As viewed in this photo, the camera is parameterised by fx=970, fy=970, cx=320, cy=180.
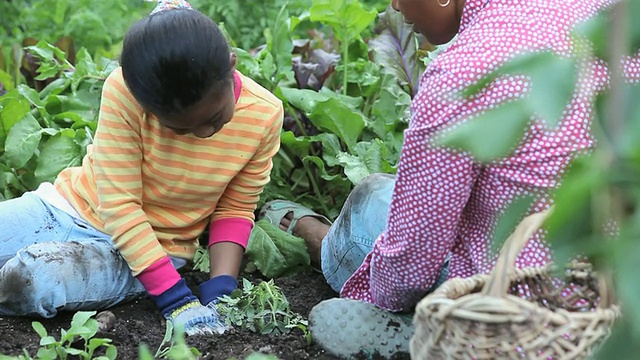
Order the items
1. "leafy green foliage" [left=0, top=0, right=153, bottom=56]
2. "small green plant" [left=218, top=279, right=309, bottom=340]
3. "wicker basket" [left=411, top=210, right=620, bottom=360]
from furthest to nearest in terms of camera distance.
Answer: "leafy green foliage" [left=0, top=0, right=153, bottom=56], "small green plant" [left=218, top=279, right=309, bottom=340], "wicker basket" [left=411, top=210, right=620, bottom=360]

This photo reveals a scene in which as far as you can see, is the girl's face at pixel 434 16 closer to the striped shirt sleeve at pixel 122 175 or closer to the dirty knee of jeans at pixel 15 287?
the striped shirt sleeve at pixel 122 175

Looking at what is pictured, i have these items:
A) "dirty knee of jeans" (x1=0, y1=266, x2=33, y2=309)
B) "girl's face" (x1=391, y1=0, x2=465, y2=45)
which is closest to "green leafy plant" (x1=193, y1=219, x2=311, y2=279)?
"dirty knee of jeans" (x1=0, y1=266, x2=33, y2=309)

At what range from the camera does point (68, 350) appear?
2.10m

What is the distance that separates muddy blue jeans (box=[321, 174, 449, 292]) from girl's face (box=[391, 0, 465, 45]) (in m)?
0.58

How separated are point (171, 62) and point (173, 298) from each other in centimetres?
66

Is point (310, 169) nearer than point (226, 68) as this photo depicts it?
No

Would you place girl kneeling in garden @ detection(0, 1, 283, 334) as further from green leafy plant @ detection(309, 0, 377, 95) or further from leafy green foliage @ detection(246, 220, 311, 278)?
green leafy plant @ detection(309, 0, 377, 95)

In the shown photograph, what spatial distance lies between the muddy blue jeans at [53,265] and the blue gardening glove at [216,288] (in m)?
0.19

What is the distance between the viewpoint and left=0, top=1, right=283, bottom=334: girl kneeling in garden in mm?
2330

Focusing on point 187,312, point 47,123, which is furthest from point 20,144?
point 187,312

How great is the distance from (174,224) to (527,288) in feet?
3.94

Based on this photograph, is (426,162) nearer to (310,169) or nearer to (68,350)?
(68,350)

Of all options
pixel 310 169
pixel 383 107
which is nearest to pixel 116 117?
pixel 310 169

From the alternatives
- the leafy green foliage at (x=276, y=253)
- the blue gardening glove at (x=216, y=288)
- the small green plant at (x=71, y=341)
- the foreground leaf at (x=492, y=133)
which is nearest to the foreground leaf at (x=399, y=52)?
the leafy green foliage at (x=276, y=253)
